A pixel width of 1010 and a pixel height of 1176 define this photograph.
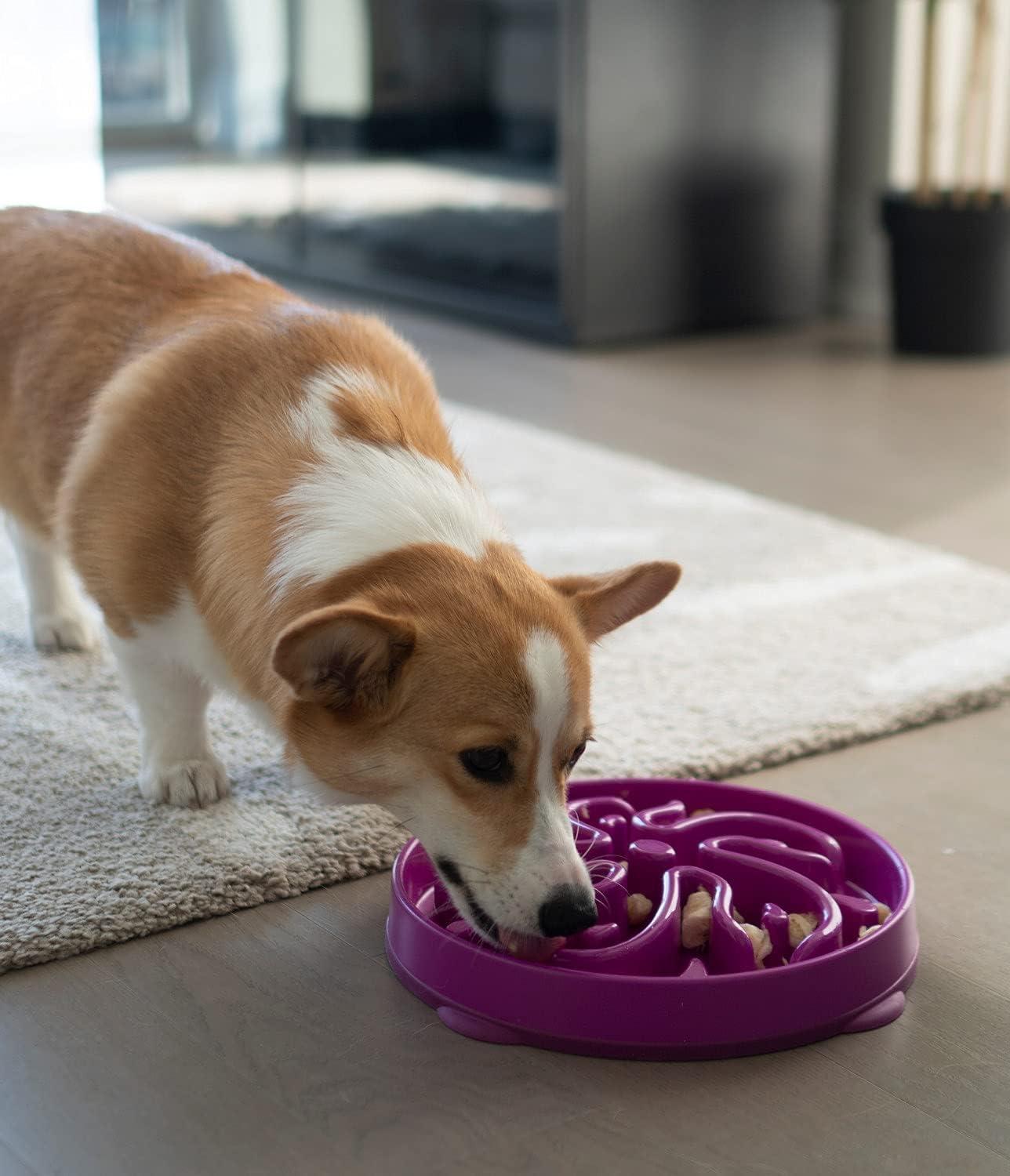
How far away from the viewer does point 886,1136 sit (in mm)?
1247

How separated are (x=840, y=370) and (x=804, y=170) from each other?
0.83m

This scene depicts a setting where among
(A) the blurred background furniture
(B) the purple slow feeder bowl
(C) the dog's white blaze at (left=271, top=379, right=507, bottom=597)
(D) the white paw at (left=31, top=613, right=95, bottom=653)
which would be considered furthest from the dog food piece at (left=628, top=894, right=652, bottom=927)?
(A) the blurred background furniture

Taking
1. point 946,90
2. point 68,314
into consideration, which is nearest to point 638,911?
point 68,314

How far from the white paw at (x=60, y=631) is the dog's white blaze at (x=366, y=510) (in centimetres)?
84

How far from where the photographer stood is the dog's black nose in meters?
1.30

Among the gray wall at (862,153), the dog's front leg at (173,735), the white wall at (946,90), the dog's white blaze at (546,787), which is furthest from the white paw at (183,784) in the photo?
the gray wall at (862,153)

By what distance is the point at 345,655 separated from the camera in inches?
50.8

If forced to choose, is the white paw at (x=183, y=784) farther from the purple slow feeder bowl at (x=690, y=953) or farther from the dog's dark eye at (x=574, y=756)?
the dog's dark eye at (x=574, y=756)

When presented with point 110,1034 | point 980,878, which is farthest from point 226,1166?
point 980,878

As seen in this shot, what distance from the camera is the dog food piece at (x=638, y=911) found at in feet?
4.87

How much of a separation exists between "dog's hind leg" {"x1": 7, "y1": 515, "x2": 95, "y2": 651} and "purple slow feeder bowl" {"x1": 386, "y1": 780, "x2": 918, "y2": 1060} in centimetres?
86

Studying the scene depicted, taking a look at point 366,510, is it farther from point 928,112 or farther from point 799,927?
point 928,112

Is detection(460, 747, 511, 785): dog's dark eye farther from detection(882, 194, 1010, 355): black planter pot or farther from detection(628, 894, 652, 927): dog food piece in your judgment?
detection(882, 194, 1010, 355): black planter pot

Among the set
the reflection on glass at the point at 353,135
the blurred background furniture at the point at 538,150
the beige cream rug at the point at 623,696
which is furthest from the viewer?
the reflection on glass at the point at 353,135
